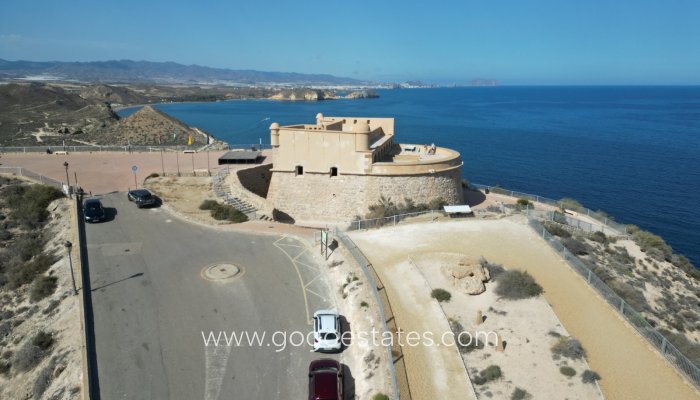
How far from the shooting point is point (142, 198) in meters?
28.8

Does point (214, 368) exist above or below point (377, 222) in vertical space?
below

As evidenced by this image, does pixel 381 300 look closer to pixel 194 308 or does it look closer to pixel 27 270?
pixel 194 308

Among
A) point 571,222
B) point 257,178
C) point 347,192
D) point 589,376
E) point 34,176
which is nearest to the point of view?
point 589,376

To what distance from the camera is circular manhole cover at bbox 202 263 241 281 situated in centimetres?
2027

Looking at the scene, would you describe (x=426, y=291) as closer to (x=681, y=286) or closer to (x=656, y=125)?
(x=681, y=286)

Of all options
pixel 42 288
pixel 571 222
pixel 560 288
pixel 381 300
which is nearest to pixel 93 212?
pixel 42 288

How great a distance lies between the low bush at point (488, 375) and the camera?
13797mm

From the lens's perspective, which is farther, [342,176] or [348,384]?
[342,176]

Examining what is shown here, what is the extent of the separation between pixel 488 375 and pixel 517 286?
5.81 m

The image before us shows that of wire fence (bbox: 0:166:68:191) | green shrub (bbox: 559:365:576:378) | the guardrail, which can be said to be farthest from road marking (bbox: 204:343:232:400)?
wire fence (bbox: 0:166:68:191)

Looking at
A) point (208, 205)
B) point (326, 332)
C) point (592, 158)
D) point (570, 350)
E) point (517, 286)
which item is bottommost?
point (592, 158)

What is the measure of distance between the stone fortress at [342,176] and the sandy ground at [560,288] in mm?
5862

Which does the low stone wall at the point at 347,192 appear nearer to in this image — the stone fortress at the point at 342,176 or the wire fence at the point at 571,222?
the stone fortress at the point at 342,176

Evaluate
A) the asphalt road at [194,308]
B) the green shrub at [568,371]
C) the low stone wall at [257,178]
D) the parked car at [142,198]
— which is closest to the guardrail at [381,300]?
the asphalt road at [194,308]
